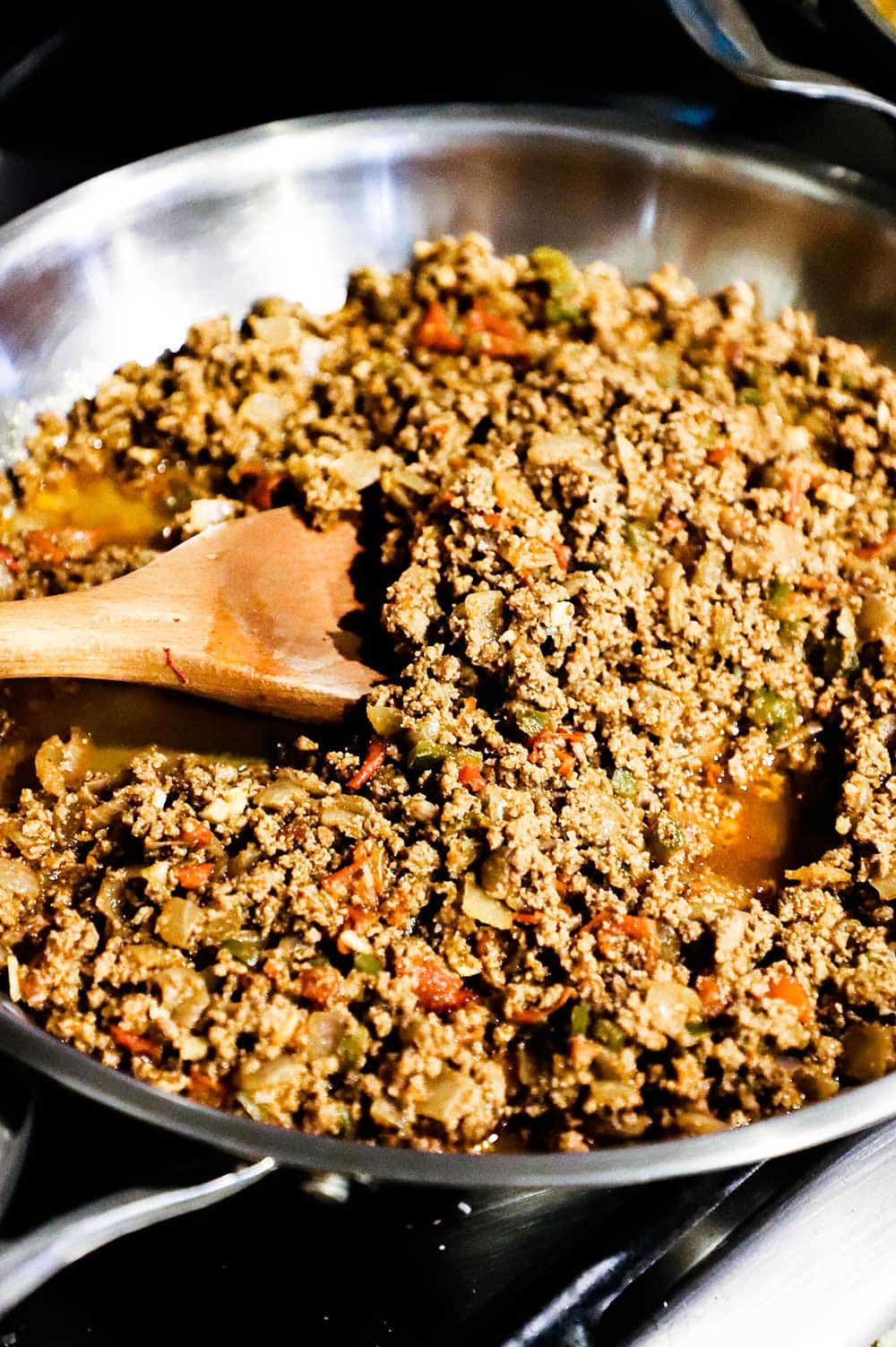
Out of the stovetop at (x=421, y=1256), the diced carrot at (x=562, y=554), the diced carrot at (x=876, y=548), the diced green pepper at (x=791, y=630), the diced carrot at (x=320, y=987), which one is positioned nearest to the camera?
the stovetop at (x=421, y=1256)

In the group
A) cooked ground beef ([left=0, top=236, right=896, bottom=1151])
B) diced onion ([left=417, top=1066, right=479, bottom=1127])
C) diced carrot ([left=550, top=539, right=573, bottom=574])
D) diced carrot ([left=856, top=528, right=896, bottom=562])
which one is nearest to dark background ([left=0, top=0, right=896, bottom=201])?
cooked ground beef ([left=0, top=236, right=896, bottom=1151])

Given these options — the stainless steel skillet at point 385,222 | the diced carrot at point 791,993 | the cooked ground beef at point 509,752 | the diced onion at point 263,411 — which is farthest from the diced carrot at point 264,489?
the diced carrot at point 791,993

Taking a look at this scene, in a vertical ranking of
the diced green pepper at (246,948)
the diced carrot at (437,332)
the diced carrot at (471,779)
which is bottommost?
the diced green pepper at (246,948)

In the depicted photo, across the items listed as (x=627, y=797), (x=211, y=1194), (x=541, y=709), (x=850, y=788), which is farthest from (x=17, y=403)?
(x=850, y=788)

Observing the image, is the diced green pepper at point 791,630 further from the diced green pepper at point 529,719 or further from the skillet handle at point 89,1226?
the skillet handle at point 89,1226

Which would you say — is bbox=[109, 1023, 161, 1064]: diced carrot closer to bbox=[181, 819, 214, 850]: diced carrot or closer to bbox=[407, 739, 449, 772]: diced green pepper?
bbox=[181, 819, 214, 850]: diced carrot

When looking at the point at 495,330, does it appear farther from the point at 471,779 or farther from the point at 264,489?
the point at 471,779

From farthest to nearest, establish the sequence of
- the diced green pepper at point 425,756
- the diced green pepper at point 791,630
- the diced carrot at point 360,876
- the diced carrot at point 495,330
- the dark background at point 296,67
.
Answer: the dark background at point 296,67, the diced carrot at point 495,330, the diced green pepper at point 791,630, the diced green pepper at point 425,756, the diced carrot at point 360,876

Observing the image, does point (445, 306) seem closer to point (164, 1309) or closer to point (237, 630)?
point (237, 630)
